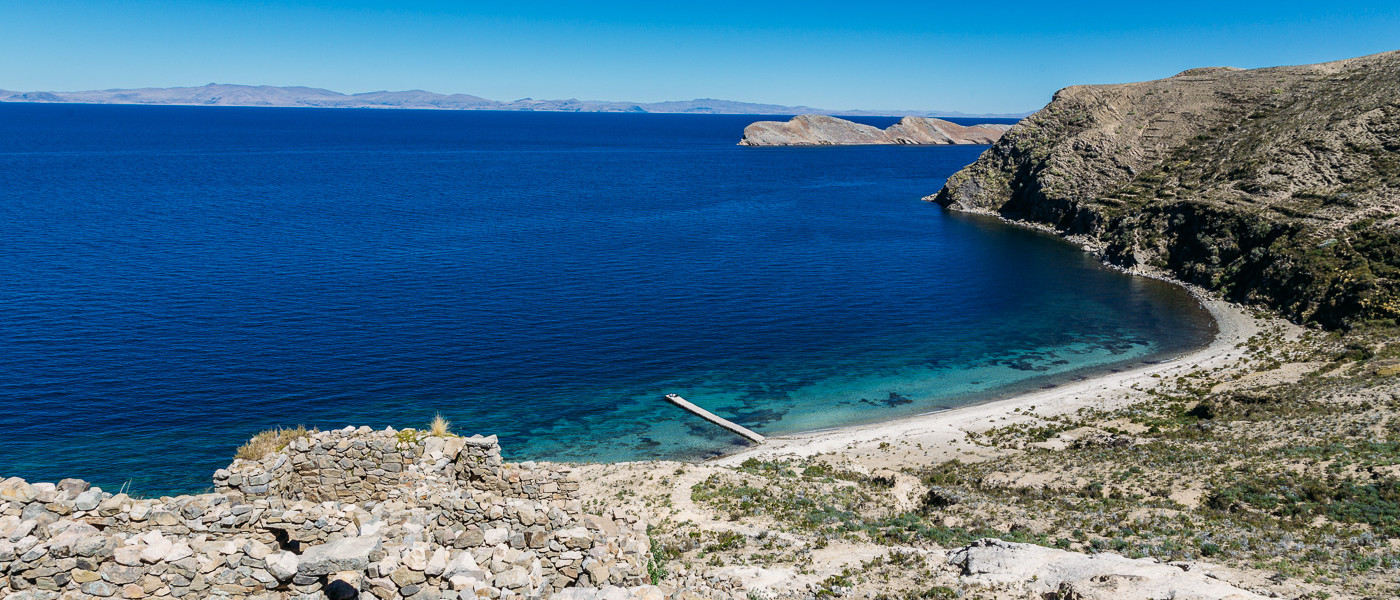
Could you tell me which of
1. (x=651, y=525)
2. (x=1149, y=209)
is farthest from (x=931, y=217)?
(x=651, y=525)

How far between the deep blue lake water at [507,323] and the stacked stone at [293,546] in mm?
23527

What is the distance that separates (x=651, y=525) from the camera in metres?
28.5

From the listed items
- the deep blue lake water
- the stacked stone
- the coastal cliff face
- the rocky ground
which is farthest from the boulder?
the coastal cliff face

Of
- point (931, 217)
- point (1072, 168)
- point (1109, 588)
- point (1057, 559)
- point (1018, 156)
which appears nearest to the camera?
point (1109, 588)

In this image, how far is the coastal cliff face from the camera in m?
68.1

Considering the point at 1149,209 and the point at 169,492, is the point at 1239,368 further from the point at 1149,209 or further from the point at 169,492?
the point at 169,492

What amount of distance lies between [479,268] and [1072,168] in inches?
3479

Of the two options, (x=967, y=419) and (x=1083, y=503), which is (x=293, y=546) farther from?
(x=967, y=419)

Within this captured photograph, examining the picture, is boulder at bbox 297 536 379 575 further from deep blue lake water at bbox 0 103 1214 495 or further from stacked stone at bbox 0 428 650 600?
deep blue lake water at bbox 0 103 1214 495

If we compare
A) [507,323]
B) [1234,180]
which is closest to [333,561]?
[507,323]

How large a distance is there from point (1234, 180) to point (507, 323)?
271 ft

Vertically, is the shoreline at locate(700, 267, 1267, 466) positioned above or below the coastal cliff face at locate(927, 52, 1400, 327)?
below

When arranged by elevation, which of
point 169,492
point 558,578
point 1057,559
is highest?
point 558,578

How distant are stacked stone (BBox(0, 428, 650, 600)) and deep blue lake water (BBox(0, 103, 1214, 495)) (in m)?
23.5
